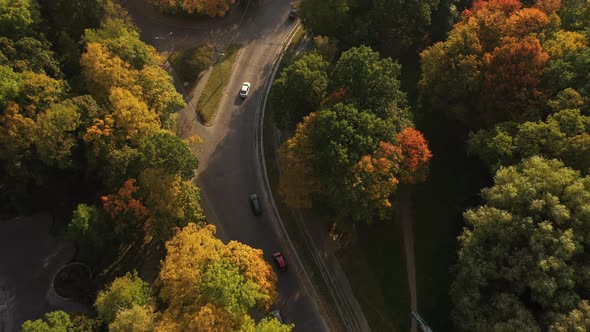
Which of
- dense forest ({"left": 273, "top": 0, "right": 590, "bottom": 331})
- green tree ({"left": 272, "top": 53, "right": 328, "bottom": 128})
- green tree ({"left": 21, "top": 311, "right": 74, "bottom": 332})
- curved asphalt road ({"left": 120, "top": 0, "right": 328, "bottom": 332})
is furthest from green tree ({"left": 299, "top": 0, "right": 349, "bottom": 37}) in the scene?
green tree ({"left": 21, "top": 311, "right": 74, "bottom": 332})

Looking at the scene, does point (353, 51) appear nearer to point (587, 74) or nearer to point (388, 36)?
point (388, 36)

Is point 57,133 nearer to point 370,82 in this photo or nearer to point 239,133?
point 239,133

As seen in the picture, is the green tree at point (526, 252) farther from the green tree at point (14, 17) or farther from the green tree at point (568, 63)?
the green tree at point (14, 17)

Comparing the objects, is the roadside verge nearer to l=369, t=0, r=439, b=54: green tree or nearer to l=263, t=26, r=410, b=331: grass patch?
l=263, t=26, r=410, b=331: grass patch

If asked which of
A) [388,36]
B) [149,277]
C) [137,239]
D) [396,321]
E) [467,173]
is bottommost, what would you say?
[396,321]

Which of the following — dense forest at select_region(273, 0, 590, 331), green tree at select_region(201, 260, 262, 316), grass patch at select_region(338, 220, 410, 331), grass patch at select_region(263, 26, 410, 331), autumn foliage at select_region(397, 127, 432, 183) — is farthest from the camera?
grass patch at select_region(263, 26, 410, 331)

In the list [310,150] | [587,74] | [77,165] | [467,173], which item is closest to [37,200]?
[77,165]

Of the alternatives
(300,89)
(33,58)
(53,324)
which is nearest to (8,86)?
(33,58)
